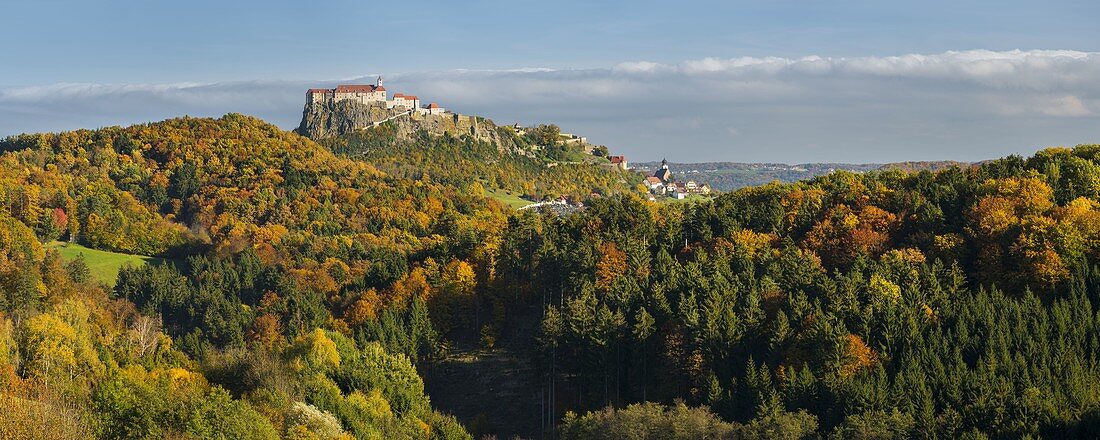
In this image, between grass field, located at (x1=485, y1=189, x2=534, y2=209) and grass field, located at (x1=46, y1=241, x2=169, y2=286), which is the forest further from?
grass field, located at (x1=485, y1=189, x2=534, y2=209)

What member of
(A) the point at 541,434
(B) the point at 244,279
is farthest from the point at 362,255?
(A) the point at 541,434

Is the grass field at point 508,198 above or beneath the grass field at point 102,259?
above

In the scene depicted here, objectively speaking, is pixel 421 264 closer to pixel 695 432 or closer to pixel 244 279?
pixel 244 279

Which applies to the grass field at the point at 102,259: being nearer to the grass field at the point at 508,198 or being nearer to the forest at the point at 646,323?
the forest at the point at 646,323

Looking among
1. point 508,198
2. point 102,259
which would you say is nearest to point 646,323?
point 102,259

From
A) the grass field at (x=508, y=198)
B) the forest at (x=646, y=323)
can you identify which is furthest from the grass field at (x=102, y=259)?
the grass field at (x=508, y=198)

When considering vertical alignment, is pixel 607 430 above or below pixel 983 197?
below
